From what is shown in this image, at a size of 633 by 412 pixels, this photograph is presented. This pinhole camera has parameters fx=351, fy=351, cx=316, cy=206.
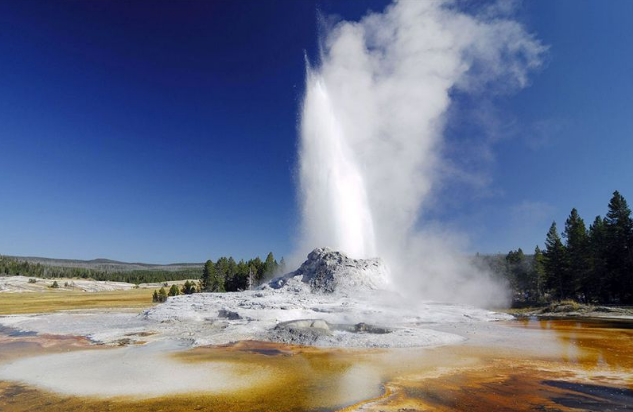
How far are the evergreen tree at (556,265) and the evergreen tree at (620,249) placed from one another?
694cm

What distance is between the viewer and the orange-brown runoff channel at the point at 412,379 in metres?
10.3

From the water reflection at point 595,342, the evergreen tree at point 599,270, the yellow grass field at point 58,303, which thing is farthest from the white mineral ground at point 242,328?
the evergreen tree at point 599,270

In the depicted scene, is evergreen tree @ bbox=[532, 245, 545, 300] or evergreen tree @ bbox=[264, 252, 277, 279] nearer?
evergreen tree @ bbox=[532, 245, 545, 300]

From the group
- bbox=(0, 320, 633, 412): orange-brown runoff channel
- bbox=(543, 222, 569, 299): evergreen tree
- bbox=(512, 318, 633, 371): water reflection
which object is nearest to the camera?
Result: bbox=(0, 320, 633, 412): orange-brown runoff channel

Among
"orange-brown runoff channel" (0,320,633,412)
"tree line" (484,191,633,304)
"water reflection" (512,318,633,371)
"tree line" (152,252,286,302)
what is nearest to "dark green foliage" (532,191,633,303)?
"tree line" (484,191,633,304)

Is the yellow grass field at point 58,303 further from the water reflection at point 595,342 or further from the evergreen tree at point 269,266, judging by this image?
the water reflection at point 595,342

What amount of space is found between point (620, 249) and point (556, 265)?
31.2 ft

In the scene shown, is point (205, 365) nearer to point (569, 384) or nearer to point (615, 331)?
point (569, 384)

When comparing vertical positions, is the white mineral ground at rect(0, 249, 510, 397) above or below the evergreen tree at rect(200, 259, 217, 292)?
below

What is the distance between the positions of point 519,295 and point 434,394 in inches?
2640

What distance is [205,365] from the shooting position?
50.6ft

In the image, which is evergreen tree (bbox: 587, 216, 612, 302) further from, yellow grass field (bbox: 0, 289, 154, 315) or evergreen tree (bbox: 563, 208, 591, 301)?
yellow grass field (bbox: 0, 289, 154, 315)

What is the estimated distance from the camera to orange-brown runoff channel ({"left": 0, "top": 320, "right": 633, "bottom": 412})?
10297 millimetres

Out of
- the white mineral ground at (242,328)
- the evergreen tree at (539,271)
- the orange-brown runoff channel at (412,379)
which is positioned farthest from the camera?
the evergreen tree at (539,271)
